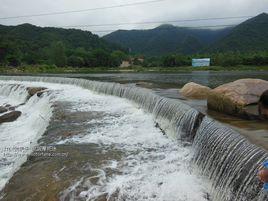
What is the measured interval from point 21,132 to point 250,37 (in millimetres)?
70628

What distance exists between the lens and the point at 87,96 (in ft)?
61.7

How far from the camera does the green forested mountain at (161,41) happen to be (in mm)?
115875

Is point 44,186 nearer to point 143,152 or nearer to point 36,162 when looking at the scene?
point 36,162

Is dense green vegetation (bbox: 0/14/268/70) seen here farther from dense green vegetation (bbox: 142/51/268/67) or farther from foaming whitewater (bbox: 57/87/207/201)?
foaming whitewater (bbox: 57/87/207/201)

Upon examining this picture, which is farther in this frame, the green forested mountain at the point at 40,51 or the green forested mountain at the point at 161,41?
the green forested mountain at the point at 161,41

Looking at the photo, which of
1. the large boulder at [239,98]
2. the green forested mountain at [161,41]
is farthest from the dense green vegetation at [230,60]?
the large boulder at [239,98]

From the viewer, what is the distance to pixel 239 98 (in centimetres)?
993

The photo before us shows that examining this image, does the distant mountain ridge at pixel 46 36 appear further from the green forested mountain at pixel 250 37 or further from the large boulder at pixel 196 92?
the large boulder at pixel 196 92

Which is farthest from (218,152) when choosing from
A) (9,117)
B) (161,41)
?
(161,41)

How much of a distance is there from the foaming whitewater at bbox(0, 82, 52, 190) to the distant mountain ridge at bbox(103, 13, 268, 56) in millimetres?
61702

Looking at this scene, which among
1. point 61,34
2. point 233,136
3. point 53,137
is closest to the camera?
point 233,136

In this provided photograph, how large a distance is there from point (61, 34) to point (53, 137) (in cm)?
9074

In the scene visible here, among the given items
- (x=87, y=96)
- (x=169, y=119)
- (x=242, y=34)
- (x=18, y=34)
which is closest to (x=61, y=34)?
(x=18, y=34)

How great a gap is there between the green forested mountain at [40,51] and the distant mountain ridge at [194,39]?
95.9ft
